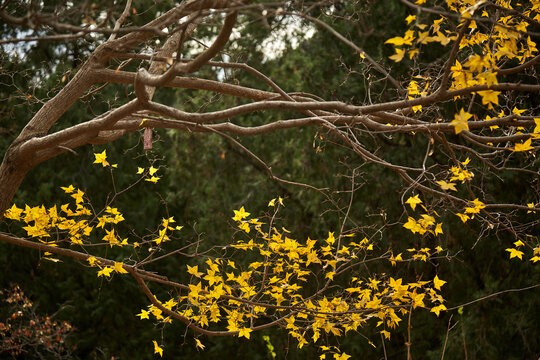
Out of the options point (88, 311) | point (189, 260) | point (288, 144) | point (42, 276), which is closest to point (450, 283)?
point (288, 144)

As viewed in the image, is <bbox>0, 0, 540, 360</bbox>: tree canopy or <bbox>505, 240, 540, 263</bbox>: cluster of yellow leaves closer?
<bbox>505, 240, 540, 263</bbox>: cluster of yellow leaves

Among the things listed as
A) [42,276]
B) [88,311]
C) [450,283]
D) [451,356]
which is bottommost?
[451,356]

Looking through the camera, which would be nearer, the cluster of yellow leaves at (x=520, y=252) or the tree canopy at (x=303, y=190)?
the cluster of yellow leaves at (x=520, y=252)

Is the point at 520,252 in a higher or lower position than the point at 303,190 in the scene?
higher

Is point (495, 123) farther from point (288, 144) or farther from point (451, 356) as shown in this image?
point (288, 144)

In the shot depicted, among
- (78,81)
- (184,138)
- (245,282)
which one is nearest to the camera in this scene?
(78,81)

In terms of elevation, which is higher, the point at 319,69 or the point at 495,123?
the point at 495,123

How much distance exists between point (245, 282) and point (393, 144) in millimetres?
3856

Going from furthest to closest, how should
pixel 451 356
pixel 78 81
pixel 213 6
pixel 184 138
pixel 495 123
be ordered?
pixel 184 138
pixel 451 356
pixel 78 81
pixel 213 6
pixel 495 123

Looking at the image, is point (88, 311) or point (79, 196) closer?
point (79, 196)

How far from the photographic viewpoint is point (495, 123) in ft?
7.93

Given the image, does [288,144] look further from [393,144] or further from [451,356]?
[451,356]

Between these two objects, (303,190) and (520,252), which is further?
(303,190)

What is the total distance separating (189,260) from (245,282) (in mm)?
5106
